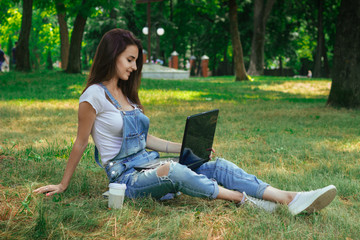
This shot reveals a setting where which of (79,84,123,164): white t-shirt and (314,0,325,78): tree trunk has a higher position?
(314,0,325,78): tree trunk

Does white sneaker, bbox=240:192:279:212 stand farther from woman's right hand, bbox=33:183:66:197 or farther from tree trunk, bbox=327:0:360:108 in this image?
tree trunk, bbox=327:0:360:108

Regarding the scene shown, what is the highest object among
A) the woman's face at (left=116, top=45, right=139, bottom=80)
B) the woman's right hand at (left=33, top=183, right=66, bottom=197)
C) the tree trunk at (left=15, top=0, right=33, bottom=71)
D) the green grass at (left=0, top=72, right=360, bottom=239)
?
the tree trunk at (left=15, top=0, right=33, bottom=71)

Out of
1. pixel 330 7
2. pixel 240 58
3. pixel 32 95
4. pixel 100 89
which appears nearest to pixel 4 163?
pixel 100 89

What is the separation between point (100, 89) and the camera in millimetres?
3527

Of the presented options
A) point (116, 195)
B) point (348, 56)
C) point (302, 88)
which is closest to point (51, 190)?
point (116, 195)

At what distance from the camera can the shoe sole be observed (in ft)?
10.6

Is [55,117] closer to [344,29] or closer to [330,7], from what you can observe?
[344,29]

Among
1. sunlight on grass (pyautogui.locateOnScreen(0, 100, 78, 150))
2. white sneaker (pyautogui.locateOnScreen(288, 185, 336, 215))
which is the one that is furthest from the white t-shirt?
sunlight on grass (pyautogui.locateOnScreen(0, 100, 78, 150))

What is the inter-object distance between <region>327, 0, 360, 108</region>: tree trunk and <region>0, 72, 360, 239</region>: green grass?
0.55 m

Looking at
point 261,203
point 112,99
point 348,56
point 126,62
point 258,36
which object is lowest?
point 261,203

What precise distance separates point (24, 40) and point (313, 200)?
1739cm

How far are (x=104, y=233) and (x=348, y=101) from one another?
8.88 m

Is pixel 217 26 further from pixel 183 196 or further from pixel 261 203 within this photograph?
pixel 261 203

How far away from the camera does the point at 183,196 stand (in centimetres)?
393
